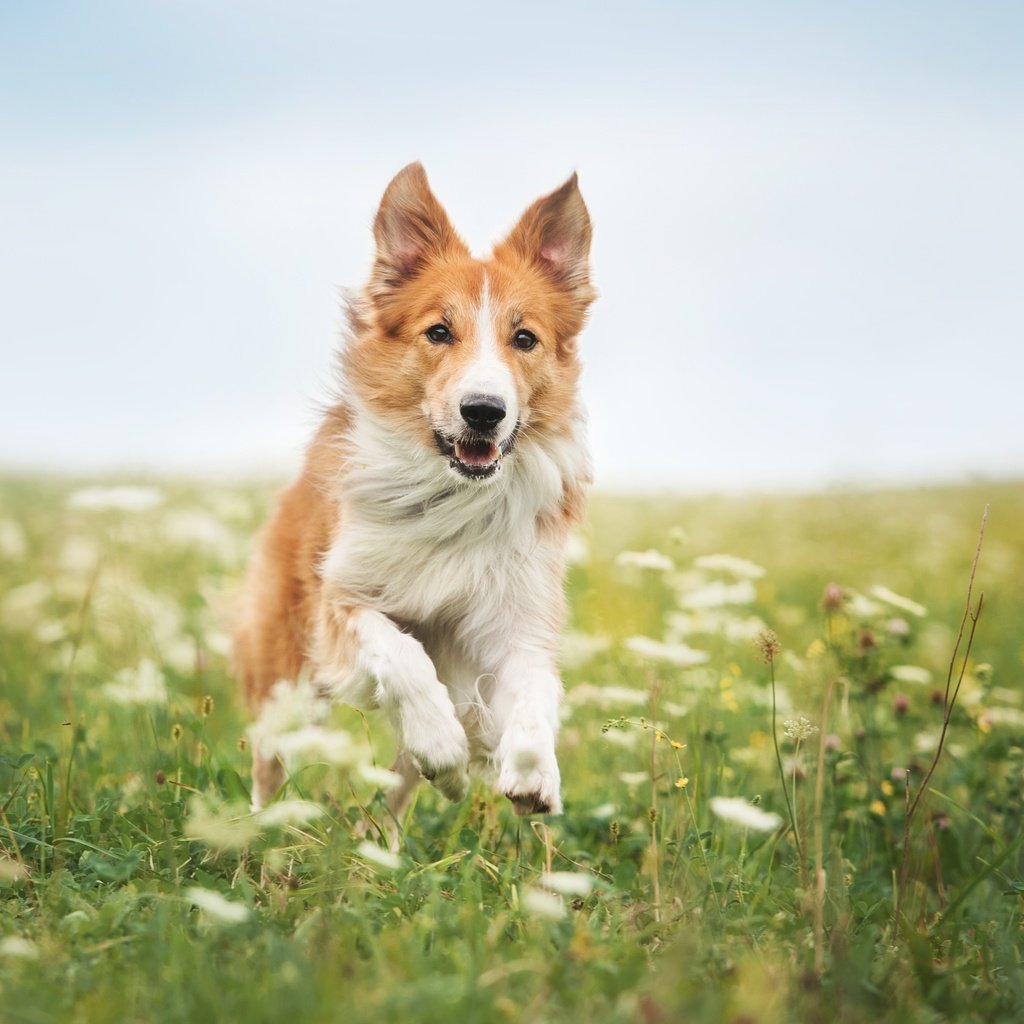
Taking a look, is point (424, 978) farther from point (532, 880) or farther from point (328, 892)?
point (532, 880)

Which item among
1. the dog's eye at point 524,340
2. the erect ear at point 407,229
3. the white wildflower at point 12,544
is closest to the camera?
the dog's eye at point 524,340

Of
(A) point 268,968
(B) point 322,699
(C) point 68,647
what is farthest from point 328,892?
(C) point 68,647

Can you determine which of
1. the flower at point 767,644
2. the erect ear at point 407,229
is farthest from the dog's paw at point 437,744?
the erect ear at point 407,229

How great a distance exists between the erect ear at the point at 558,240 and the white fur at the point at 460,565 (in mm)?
689

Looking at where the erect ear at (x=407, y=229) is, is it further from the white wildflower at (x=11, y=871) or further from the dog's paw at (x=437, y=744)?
the white wildflower at (x=11, y=871)

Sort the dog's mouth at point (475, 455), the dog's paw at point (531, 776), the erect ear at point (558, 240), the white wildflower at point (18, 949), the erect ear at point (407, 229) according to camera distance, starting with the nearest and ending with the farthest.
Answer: the white wildflower at point (18, 949)
the dog's paw at point (531, 776)
the dog's mouth at point (475, 455)
the erect ear at point (407, 229)
the erect ear at point (558, 240)

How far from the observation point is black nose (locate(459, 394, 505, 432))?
3.94 m

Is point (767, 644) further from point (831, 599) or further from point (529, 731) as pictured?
point (831, 599)

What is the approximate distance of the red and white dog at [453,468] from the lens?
13.4 ft

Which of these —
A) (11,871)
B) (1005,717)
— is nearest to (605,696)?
(1005,717)

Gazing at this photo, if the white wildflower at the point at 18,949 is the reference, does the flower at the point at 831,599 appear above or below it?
above

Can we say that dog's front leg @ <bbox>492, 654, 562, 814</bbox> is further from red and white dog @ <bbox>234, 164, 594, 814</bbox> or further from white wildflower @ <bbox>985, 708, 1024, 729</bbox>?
white wildflower @ <bbox>985, 708, 1024, 729</bbox>

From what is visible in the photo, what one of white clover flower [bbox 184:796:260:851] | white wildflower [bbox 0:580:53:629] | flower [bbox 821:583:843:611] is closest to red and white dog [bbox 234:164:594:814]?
flower [bbox 821:583:843:611]

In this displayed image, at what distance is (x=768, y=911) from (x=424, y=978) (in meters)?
1.29
